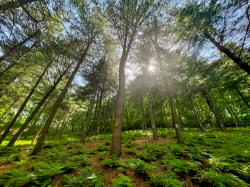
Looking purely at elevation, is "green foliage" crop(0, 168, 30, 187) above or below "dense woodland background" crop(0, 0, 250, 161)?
below

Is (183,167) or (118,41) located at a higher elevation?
(118,41)

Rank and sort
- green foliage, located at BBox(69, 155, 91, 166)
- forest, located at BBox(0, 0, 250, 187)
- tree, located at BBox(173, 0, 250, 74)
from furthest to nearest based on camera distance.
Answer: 1. tree, located at BBox(173, 0, 250, 74)
2. green foliage, located at BBox(69, 155, 91, 166)
3. forest, located at BBox(0, 0, 250, 187)

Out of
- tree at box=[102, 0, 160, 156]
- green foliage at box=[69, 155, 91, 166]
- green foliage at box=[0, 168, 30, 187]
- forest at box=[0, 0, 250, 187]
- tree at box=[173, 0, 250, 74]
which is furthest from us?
tree at box=[102, 0, 160, 156]

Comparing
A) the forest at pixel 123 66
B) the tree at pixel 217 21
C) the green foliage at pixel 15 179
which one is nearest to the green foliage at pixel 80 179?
the forest at pixel 123 66

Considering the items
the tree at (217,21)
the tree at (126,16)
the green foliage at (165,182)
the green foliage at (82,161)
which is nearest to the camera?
the green foliage at (165,182)

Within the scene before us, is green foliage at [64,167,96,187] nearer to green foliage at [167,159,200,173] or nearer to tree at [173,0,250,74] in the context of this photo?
green foliage at [167,159,200,173]

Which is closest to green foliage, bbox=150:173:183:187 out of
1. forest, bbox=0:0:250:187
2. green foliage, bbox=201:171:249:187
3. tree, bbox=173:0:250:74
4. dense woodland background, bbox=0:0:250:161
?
forest, bbox=0:0:250:187

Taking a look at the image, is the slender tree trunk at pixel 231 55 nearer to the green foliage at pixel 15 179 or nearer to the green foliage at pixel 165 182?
the green foliage at pixel 165 182

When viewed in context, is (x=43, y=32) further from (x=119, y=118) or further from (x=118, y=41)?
(x=119, y=118)

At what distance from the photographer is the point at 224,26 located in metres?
5.17

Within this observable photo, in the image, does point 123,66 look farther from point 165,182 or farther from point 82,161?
point 165,182

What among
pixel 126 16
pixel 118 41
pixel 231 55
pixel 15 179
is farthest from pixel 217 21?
pixel 15 179

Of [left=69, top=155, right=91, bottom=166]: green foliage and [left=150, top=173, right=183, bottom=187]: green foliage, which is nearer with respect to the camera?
[left=150, top=173, right=183, bottom=187]: green foliage

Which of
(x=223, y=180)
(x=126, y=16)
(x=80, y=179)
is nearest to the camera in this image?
(x=223, y=180)
